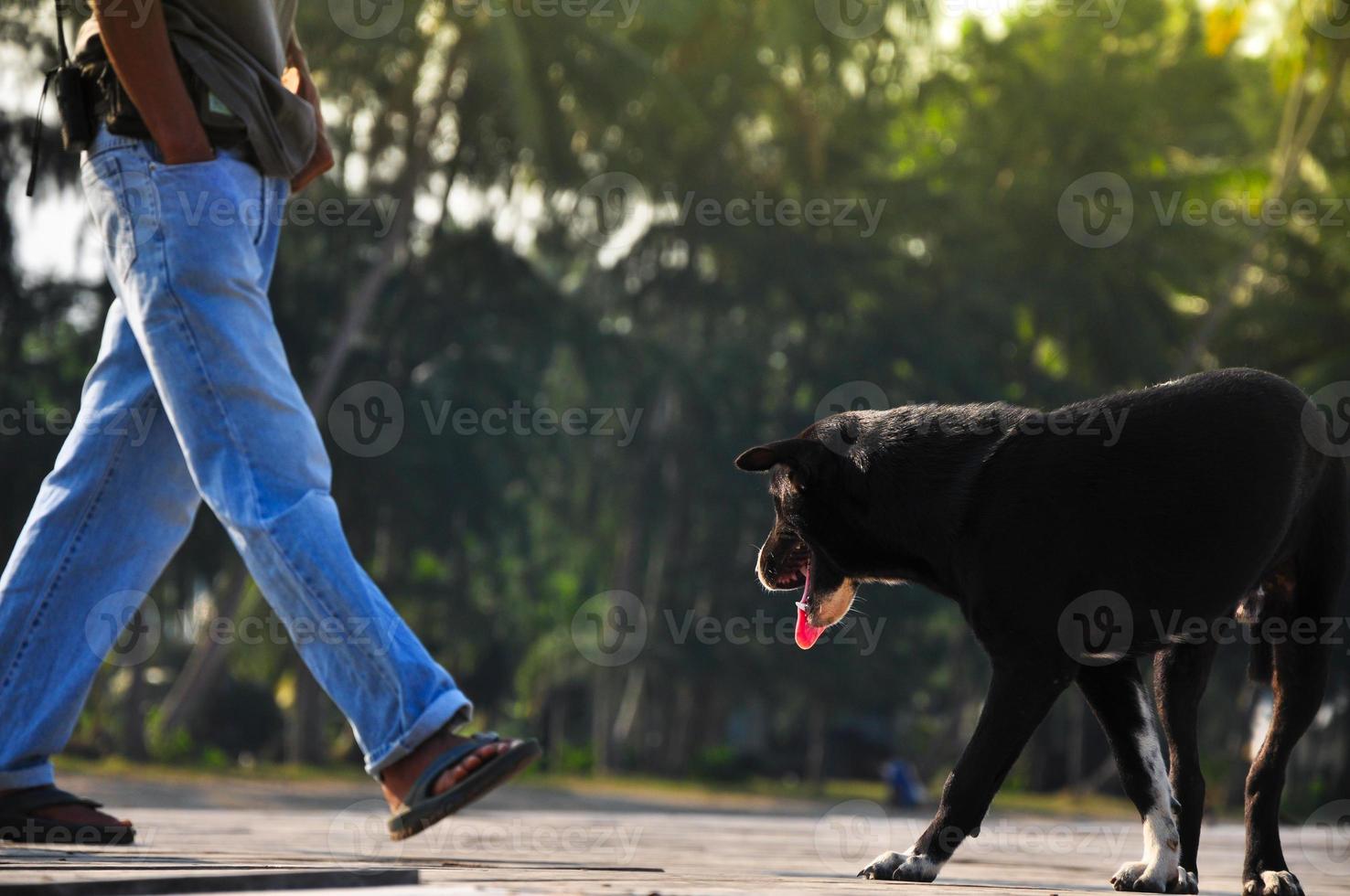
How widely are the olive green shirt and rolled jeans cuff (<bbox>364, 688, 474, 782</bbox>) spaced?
4.94 ft

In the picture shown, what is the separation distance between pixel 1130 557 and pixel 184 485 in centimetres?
241

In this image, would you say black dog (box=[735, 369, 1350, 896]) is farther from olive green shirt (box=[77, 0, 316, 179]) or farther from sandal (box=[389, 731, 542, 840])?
olive green shirt (box=[77, 0, 316, 179])

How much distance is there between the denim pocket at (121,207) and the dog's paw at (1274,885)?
10.2 feet

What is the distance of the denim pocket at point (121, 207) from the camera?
157 inches

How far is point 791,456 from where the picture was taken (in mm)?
4652

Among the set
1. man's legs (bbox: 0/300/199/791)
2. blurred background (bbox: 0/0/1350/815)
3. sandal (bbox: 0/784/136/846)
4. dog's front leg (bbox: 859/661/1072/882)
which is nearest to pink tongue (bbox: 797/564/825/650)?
dog's front leg (bbox: 859/661/1072/882)

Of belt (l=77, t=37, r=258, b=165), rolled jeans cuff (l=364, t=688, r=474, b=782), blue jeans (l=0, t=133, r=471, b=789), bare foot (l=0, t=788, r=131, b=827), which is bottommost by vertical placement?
bare foot (l=0, t=788, r=131, b=827)

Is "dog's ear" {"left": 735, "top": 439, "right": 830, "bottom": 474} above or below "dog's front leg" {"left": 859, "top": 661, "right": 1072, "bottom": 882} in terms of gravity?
above

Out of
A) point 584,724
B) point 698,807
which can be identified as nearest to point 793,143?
point 698,807

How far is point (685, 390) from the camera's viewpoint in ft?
97.7

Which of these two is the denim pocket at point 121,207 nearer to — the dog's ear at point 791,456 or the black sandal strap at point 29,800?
the black sandal strap at point 29,800

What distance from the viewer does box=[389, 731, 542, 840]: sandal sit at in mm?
3605

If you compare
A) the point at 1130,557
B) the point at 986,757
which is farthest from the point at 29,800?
the point at 1130,557

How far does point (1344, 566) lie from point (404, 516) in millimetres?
23500
